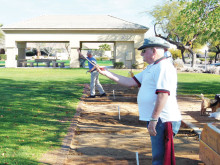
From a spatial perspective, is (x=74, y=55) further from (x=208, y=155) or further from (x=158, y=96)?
(x=158, y=96)

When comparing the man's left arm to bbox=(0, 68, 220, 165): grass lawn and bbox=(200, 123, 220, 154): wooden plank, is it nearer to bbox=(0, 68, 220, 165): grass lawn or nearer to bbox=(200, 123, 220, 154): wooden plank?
bbox=(200, 123, 220, 154): wooden plank

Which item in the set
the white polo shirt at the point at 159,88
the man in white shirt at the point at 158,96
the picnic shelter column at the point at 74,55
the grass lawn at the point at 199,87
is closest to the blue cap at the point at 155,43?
the man in white shirt at the point at 158,96

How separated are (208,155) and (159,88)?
5.94ft

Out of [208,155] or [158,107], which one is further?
[208,155]

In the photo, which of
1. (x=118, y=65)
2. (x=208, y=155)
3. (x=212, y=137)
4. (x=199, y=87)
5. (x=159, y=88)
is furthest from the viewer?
(x=118, y=65)

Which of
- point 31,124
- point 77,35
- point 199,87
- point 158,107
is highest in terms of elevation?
point 77,35

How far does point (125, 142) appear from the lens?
624 cm

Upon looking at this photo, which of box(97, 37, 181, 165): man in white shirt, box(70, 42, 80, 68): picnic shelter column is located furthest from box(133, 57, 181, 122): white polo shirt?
box(70, 42, 80, 68): picnic shelter column

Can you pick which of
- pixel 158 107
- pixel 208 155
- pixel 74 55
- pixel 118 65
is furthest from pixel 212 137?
pixel 74 55

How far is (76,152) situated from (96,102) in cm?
597

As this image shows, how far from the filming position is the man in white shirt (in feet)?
10.4

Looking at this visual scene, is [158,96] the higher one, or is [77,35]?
[77,35]

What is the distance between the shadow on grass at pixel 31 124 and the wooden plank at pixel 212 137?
8.77ft

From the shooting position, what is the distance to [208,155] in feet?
14.3
